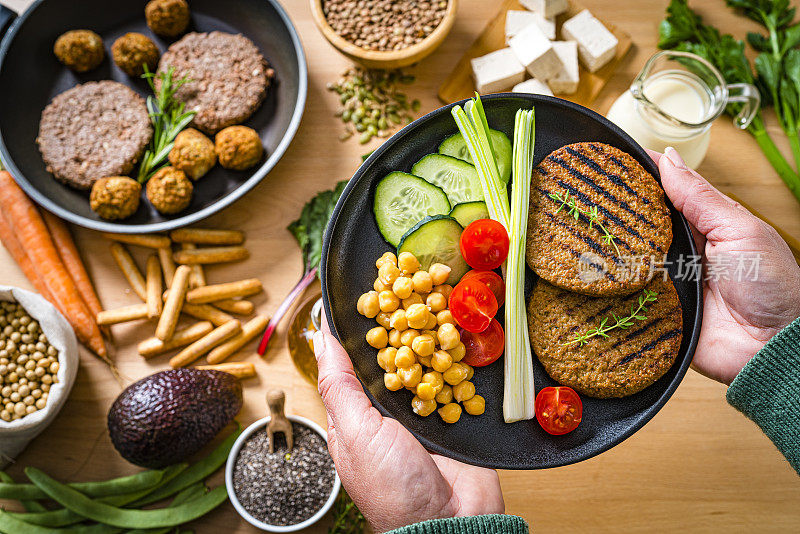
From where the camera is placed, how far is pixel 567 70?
2.53 meters

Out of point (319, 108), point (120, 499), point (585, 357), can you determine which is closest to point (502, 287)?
point (585, 357)

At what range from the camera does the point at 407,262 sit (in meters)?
1.92

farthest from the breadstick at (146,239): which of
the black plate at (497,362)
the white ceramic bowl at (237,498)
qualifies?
the black plate at (497,362)

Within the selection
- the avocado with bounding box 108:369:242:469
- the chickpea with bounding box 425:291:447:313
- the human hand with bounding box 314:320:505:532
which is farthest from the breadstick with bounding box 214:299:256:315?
the chickpea with bounding box 425:291:447:313

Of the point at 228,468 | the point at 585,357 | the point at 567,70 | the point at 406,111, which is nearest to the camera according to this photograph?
the point at 585,357

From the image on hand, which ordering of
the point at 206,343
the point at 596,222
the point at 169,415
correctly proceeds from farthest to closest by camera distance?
the point at 206,343 → the point at 169,415 → the point at 596,222

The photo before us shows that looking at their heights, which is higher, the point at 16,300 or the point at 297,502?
the point at 16,300

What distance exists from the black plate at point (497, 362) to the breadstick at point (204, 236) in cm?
76

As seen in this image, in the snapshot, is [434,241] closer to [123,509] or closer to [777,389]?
[777,389]

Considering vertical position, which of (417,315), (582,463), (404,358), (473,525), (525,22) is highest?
(525,22)

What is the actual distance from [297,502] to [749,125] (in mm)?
2454

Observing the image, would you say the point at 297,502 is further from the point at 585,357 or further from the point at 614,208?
the point at 614,208

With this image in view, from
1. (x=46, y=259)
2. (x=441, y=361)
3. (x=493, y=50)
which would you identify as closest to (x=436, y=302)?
(x=441, y=361)

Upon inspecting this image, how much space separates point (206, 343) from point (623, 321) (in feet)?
5.33
